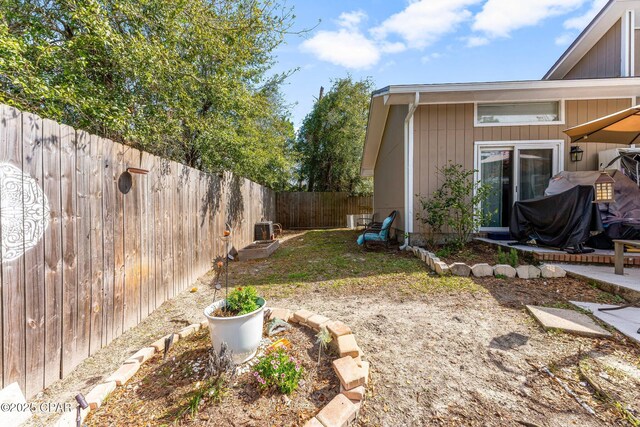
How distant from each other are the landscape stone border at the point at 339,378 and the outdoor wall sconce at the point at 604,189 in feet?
12.9

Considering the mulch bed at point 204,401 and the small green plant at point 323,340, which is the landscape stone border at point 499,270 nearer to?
the small green plant at point 323,340

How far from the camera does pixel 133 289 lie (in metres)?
2.61

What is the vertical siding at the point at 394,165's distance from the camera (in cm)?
616

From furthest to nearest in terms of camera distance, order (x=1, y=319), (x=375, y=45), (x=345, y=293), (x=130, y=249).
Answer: (x=375, y=45) < (x=345, y=293) < (x=130, y=249) < (x=1, y=319)

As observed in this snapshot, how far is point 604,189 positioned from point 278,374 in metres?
4.61

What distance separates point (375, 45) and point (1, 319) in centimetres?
945

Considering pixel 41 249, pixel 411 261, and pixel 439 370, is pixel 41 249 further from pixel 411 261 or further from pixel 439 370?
pixel 411 261

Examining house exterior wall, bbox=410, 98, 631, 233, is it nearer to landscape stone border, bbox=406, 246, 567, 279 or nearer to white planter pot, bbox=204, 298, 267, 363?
landscape stone border, bbox=406, 246, 567, 279

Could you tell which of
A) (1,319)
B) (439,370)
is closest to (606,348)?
(439,370)

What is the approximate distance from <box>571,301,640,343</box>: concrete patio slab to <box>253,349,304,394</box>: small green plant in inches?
102

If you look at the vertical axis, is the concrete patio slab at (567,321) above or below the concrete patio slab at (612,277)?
below

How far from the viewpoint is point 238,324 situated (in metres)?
1.72

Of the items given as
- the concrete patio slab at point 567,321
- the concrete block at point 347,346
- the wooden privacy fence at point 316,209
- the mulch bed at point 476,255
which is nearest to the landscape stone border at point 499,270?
the mulch bed at point 476,255

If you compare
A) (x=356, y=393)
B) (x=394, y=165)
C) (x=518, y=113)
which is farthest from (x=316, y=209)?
(x=356, y=393)
